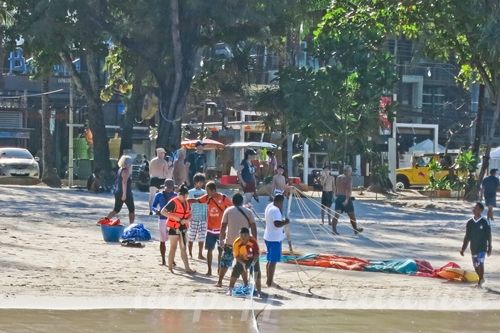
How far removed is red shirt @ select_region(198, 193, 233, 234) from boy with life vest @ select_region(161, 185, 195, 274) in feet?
1.09

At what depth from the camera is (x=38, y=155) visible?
56.7 meters

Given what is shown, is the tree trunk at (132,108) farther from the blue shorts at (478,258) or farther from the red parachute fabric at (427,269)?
the blue shorts at (478,258)

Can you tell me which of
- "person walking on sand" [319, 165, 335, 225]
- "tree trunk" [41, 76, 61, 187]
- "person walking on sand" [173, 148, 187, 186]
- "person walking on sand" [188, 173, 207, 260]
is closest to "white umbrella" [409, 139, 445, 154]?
"tree trunk" [41, 76, 61, 187]

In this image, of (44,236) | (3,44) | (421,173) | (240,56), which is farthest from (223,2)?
(421,173)

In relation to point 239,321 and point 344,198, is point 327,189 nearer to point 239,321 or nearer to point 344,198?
point 344,198

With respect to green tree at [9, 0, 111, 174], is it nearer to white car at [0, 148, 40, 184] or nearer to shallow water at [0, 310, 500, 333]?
white car at [0, 148, 40, 184]

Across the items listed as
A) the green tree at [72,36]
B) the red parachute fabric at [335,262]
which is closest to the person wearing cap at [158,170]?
the red parachute fabric at [335,262]

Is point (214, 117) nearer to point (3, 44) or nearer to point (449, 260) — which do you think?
point (3, 44)

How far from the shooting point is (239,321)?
14242mm

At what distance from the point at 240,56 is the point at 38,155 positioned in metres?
20.0

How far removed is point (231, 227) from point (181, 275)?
194 cm

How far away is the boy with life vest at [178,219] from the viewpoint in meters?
17.8

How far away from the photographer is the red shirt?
704 inches

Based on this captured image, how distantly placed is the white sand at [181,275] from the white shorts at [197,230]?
1.70 feet
